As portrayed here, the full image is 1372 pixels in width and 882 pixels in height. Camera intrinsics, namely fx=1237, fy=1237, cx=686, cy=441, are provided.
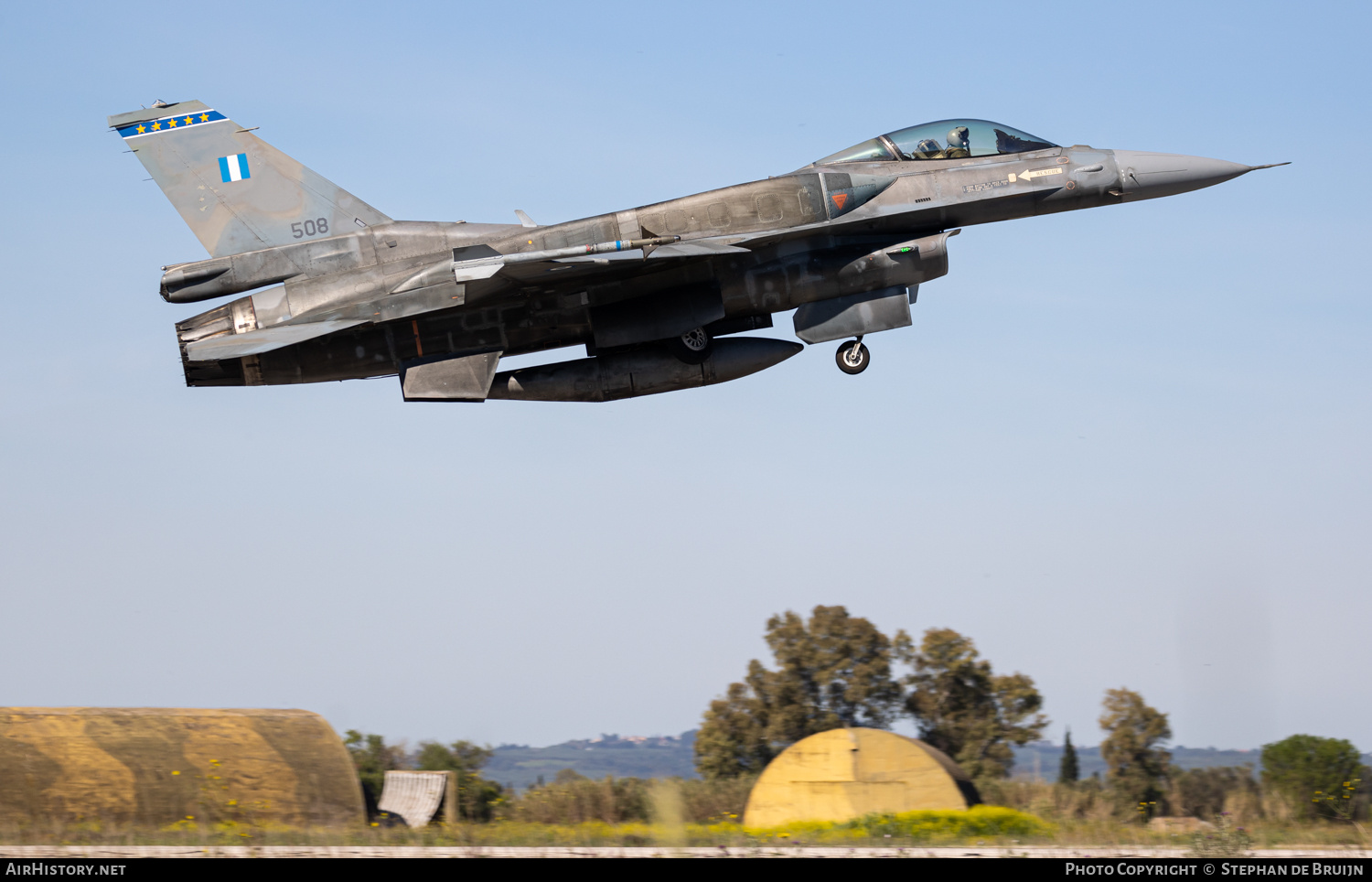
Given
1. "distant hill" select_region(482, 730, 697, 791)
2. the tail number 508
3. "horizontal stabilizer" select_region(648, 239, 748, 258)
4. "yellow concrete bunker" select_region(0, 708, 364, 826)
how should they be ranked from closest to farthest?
"yellow concrete bunker" select_region(0, 708, 364, 826), "horizontal stabilizer" select_region(648, 239, 748, 258), the tail number 508, "distant hill" select_region(482, 730, 697, 791)

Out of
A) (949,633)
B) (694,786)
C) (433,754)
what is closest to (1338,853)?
(694,786)

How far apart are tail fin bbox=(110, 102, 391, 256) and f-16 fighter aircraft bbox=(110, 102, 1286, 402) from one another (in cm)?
60

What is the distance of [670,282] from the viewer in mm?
19453

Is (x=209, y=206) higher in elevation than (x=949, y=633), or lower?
higher

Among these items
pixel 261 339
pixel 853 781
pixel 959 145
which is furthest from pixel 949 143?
pixel 261 339

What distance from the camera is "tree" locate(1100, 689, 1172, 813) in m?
25.6

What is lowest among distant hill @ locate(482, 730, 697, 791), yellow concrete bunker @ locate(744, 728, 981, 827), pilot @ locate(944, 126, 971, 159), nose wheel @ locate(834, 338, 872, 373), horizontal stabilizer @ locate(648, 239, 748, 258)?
distant hill @ locate(482, 730, 697, 791)

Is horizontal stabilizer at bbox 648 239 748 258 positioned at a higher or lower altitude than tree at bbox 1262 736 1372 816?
higher

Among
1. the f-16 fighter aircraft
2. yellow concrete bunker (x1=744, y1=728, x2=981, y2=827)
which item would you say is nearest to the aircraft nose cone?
the f-16 fighter aircraft

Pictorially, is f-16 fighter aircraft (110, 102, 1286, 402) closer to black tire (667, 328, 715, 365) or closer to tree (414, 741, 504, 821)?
black tire (667, 328, 715, 365)

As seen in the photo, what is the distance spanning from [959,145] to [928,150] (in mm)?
482

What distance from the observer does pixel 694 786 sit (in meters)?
19.1
